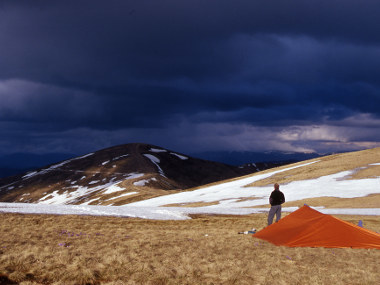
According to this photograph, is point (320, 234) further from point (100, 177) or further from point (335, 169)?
point (100, 177)

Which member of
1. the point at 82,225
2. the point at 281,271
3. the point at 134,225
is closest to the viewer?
the point at 281,271

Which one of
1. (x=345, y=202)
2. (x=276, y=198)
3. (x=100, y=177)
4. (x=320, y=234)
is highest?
(x=100, y=177)

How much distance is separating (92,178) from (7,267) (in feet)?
494

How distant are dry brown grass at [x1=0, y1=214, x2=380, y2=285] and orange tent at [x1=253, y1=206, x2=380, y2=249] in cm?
87

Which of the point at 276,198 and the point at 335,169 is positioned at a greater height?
the point at 335,169

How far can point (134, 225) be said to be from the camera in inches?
1028

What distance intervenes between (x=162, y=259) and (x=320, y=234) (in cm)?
1039

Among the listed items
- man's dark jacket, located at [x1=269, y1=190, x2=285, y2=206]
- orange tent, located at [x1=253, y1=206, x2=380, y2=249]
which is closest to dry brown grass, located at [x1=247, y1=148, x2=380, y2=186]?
man's dark jacket, located at [x1=269, y1=190, x2=285, y2=206]

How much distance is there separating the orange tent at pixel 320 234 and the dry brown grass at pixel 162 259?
0.87 meters

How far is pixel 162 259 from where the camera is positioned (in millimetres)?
14617

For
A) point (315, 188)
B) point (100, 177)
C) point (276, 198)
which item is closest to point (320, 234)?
point (276, 198)

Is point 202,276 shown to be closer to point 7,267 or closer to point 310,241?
point 7,267

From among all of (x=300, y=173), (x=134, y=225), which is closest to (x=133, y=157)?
(x=300, y=173)

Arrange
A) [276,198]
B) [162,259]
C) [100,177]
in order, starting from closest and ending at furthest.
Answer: [162,259], [276,198], [100,177]
